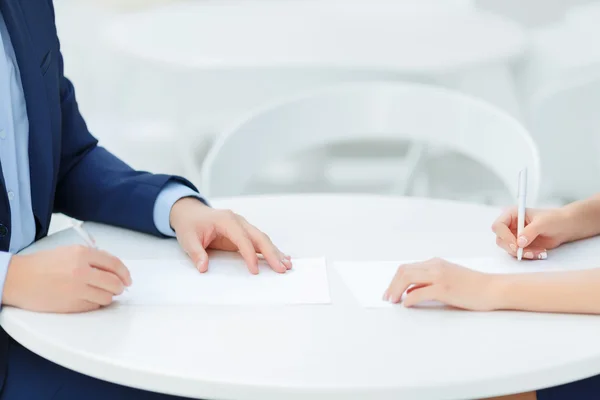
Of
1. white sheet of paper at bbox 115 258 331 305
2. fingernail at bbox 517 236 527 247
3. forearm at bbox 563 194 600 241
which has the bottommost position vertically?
white sheet of paper at bbox 115 258 331 305

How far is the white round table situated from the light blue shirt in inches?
9.1

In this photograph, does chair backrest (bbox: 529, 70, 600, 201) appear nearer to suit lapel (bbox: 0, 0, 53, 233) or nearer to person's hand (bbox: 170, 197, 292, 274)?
person's hand (bbox: 170, 197, 292, 274)

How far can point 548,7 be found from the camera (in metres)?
3.44

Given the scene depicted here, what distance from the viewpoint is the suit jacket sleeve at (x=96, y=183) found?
1264 mm

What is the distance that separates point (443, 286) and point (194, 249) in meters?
0.35

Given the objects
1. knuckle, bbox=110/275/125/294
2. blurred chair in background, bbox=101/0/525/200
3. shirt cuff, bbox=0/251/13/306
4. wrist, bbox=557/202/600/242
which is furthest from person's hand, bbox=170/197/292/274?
blurred chair in background, bbox=101/0/525/200

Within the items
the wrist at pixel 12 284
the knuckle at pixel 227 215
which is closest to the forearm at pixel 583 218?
the knuckle at pixel 227 215

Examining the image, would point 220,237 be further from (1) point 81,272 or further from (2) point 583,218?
(2) point 583,218

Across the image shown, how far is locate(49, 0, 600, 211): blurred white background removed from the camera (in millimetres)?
2625

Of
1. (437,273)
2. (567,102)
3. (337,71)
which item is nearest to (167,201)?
(437,273)

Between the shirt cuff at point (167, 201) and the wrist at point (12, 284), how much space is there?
26 cm

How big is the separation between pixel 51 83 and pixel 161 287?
37cm

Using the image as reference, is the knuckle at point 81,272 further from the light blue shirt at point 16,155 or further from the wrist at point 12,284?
the light blue shirt at point 16,155

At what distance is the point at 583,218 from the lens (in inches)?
47.3
